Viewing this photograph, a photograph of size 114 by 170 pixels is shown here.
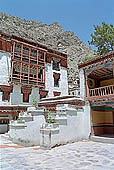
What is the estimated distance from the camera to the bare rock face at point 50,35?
159ft

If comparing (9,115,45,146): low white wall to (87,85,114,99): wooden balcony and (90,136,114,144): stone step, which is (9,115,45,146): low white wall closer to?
(90,136,114,144): stone step

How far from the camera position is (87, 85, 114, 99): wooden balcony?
1146 cm

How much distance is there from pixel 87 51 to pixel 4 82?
1465 inches

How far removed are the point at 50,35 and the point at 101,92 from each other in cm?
4869

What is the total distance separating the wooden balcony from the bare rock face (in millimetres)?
30233

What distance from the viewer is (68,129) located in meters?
10.4

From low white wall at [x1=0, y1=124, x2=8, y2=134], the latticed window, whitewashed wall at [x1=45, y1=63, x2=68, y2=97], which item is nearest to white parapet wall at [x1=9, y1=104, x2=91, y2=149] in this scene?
low white wall at [x1=0, y1=124, x2=8, y2=134]

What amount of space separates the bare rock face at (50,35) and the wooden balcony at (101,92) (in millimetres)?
30233

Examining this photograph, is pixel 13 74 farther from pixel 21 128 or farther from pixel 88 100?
pixel 88 100

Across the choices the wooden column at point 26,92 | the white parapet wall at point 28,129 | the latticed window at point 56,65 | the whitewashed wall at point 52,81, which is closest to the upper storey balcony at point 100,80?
the white parapet wall at point 28,129

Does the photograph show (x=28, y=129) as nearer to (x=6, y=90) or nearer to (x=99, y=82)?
(x=99, y=82)

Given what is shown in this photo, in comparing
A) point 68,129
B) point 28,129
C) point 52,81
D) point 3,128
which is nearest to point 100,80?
point 68,129

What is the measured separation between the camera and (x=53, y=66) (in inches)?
1069

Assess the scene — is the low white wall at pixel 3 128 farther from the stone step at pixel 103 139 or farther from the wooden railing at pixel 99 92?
the wooden railing at pixel 99 92
